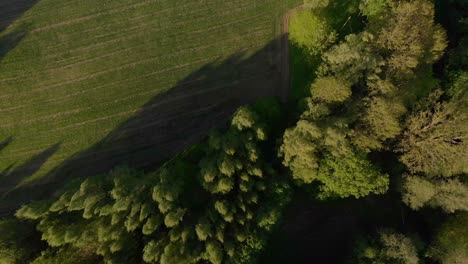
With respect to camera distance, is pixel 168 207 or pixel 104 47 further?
pixel 104 47

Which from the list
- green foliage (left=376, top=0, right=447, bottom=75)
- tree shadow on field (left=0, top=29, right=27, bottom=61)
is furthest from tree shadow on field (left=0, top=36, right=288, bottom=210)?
tree shadow on field (left=0, top=29, right=27, bottom=61)

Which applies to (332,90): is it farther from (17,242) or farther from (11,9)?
(11,9)

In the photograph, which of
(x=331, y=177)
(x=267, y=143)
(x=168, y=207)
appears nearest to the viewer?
(x=168, y=207)

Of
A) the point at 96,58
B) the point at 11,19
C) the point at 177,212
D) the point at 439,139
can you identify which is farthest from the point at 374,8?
the point at 11,19

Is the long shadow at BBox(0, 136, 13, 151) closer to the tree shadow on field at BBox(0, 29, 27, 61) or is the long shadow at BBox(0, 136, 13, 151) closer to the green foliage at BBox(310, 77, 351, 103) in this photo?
the tree shadow on field at BBox(0, 29, 27, 61)

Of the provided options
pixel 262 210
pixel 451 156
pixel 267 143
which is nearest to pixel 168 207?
pixel 262 210

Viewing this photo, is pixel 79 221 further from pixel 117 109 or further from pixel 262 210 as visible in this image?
pixel 262 210
